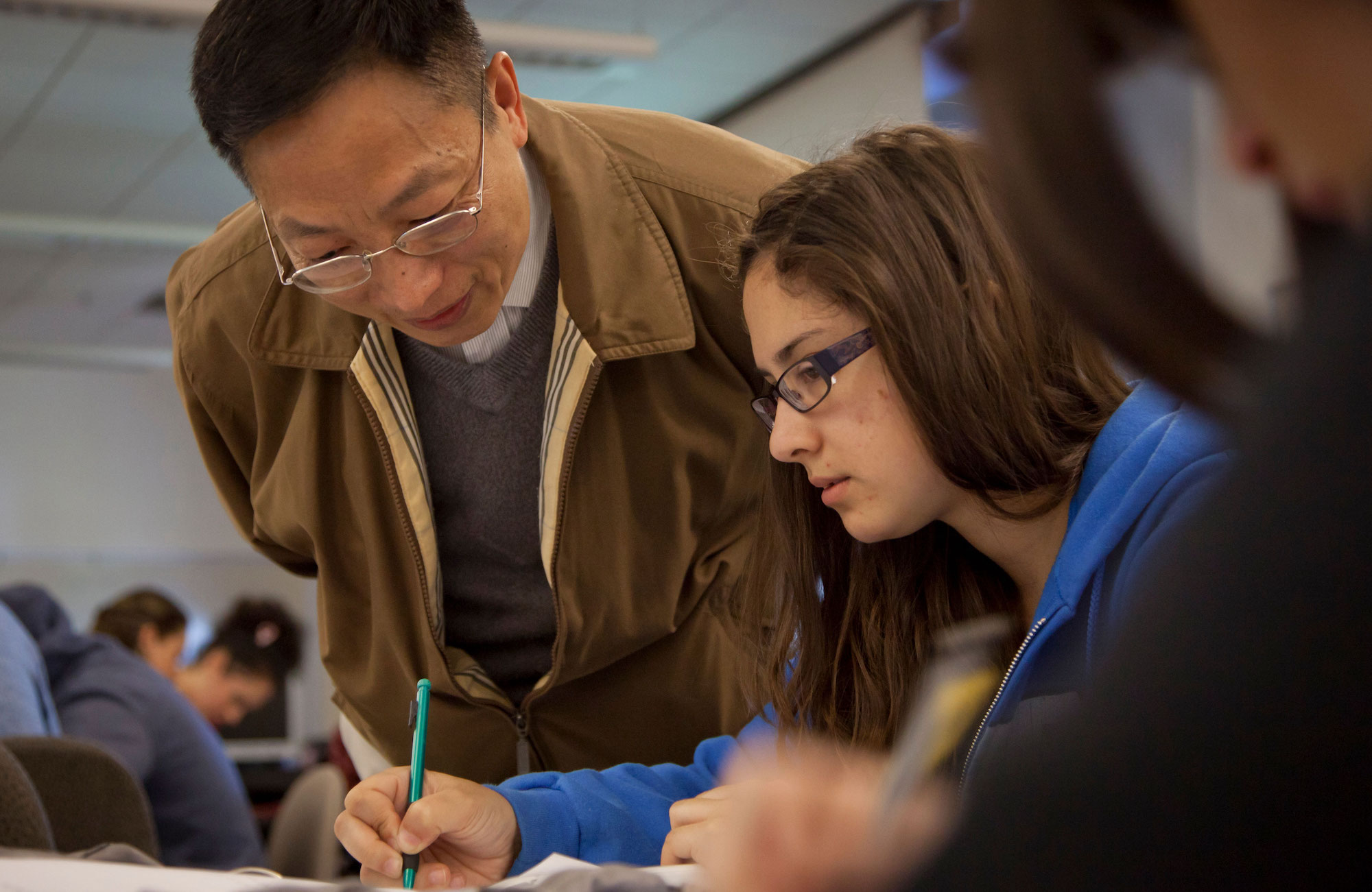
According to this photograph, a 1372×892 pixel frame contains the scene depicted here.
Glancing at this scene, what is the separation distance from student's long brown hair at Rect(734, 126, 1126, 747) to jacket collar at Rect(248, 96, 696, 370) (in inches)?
6.2

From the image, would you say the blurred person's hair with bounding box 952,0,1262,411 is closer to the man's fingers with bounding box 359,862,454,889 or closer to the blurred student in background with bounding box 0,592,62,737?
the man's fingers with bounding box 359,862,454,889

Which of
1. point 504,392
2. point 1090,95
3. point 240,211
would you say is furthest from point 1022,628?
point 240,211

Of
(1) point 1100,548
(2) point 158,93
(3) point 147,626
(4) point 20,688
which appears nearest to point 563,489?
(1) point 1100,548

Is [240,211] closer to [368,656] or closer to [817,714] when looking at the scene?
[368,656]

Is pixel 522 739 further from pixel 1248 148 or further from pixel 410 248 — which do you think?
pixel 1248 148

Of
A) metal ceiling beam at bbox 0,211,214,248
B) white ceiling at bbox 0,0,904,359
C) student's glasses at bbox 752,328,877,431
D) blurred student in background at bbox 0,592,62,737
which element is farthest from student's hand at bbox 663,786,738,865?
metal ceiling beam at bbox 0,211,214,248

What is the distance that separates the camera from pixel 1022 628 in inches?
49.0

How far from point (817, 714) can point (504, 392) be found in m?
0.54

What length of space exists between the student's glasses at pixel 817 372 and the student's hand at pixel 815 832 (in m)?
Result: 0.78

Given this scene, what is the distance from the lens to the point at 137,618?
4297 mm

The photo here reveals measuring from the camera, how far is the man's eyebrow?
121 centimetres

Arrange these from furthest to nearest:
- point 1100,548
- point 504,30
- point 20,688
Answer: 1. point 504,30
2. point 20,688
3. point 1100,548

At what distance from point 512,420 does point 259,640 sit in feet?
14.4

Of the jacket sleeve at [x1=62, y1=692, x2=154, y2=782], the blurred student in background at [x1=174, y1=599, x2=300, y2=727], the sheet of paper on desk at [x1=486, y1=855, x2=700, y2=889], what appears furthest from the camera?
the blurred student in background at [x1=174, y1=599, x2=300, y2=727]
